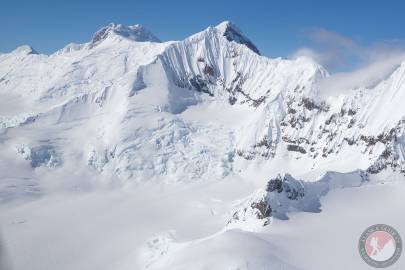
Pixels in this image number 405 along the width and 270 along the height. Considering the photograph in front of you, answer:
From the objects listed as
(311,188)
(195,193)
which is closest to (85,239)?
(195,193)

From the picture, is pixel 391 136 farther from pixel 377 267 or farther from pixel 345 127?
pixel 377 267

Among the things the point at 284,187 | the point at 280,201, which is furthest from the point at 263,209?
the point at 284,187
